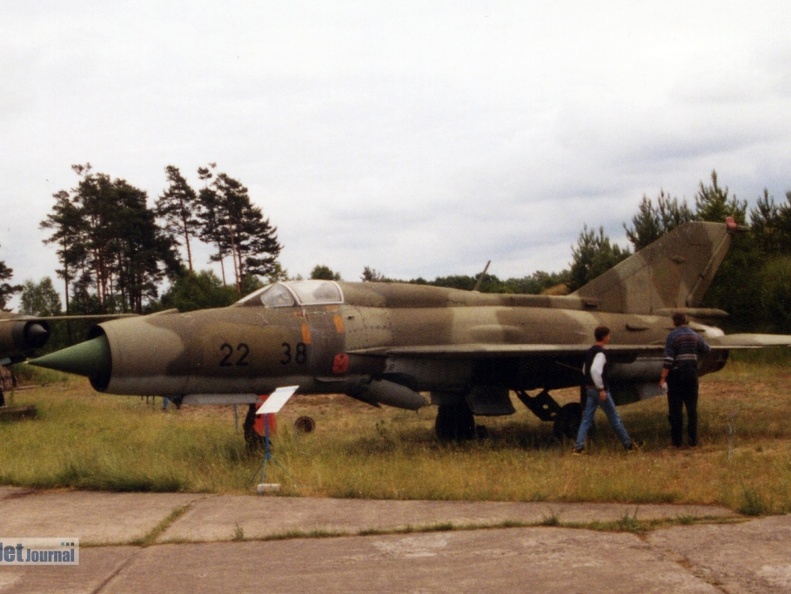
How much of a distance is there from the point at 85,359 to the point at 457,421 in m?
5.59

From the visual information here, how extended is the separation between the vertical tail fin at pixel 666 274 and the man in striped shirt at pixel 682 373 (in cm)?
312

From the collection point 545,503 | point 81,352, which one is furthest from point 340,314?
point 545,503

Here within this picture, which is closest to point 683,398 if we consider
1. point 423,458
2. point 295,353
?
point 423,458

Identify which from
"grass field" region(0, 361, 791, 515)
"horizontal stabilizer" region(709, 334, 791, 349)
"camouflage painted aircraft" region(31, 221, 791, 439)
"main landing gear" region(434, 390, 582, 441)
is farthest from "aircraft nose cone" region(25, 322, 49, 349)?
"horizontal stabilizer" region(709, 334, 791, 349)

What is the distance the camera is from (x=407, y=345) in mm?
11578

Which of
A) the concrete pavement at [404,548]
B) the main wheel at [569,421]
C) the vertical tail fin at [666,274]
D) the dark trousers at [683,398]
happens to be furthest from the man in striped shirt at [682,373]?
the concrete pavement at [404,548]

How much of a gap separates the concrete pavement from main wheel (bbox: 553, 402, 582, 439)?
212 inches

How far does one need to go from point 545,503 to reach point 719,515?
4.62 feet

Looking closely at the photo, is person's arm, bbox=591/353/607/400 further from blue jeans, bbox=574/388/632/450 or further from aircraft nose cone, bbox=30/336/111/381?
aircraft nose cone, bbox=30/336/111/381

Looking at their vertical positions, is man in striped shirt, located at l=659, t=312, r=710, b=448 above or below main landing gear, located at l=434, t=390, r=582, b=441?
above

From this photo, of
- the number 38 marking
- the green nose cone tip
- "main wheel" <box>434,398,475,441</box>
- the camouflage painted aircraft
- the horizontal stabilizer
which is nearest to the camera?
the green nose cone tip

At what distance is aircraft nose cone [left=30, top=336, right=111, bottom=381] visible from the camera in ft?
30.2

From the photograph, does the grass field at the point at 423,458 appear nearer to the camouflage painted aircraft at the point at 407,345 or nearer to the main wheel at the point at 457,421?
the main wheel at the point at 457,421

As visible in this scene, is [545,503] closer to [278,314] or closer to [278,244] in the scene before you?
[278,314]
